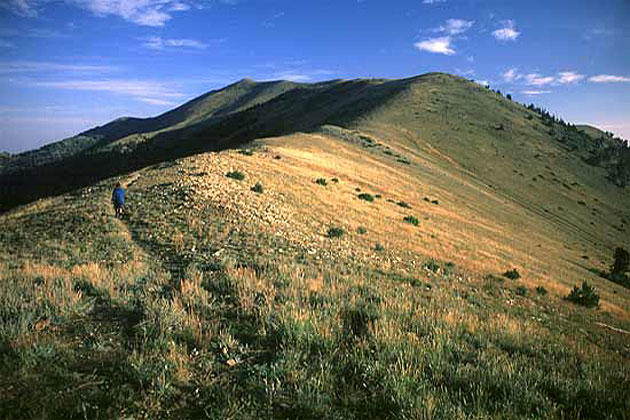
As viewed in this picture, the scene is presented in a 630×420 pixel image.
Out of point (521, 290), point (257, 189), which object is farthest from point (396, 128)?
point (521, 290)

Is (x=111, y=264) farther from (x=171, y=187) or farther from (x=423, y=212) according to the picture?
(x=423, y=212)

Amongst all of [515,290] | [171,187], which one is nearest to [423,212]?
[515,290]

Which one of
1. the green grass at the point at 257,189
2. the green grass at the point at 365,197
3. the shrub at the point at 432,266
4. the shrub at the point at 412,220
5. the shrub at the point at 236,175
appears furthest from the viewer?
the green grass at the point at 365,197

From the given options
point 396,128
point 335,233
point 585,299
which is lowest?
point 585,299

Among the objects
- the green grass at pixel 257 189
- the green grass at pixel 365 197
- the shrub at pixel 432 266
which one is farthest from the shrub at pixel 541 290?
the green grass at pixel 257 189

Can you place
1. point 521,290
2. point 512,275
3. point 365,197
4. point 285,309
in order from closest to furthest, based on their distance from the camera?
point 285,309
point 521,290
point 512,275
point 365,197

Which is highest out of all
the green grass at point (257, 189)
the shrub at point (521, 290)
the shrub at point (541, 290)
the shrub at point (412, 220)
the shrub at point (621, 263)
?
the green grass at point (257, 189)

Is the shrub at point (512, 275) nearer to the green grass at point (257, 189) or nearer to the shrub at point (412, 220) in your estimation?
the shrub at point (412, 220)

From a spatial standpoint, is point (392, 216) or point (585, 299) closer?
point (585, 299)

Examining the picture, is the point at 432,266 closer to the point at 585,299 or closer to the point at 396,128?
the point at 585,299

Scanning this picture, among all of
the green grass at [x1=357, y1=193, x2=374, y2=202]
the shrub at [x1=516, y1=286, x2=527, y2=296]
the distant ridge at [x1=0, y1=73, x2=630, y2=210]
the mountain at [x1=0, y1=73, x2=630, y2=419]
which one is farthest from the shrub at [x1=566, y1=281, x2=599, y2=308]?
the distant ridge at [x1=0, y1=73, x2=630, y2=210]

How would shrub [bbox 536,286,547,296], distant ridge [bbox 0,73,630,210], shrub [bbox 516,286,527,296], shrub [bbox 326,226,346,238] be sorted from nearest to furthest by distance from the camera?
shrub [bbox 516,286,527,296]
shrub [bbox 536,286,547,296]
shrub [bbox 326,226,346,238]
distant ridge [bbox 0,73,630,210]

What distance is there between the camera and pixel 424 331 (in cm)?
573

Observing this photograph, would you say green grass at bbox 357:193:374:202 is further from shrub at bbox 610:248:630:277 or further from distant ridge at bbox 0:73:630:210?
distant ridge at bbox 0:73:630:210
